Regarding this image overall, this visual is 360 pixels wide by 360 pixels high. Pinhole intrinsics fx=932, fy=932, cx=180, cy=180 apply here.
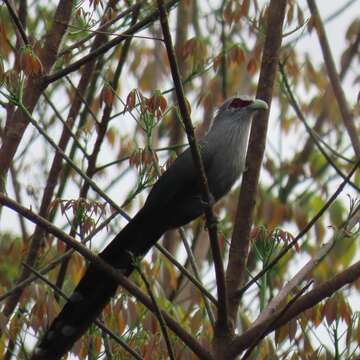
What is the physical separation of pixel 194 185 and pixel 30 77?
1094mm

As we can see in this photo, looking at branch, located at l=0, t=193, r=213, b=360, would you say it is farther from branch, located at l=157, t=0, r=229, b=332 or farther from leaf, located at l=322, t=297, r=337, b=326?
leaf, located at l=322, t=297, r=337, b=326

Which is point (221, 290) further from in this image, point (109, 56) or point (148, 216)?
point (109, 56)

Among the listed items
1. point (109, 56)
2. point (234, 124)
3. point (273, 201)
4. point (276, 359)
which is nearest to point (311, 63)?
point (273, 201)

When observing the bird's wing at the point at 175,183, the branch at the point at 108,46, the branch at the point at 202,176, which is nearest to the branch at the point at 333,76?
the bird's wing at the point at 175,183

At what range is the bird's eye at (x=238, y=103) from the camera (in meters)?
5.44

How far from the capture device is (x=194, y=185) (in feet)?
17.0

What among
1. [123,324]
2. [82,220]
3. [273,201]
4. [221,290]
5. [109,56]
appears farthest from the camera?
[273,201]

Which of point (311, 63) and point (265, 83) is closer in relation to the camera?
point (265, 83)

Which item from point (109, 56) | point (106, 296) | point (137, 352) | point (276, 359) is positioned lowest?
point (276, 359)

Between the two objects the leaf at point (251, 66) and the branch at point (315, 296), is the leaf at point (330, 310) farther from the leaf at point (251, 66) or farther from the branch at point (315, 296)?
the leaf at point (251, 66)

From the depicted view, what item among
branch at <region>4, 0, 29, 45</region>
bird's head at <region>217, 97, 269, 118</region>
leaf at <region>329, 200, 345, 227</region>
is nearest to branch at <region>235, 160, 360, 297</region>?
bird's head at <region>217, 97, 269, 118</region>

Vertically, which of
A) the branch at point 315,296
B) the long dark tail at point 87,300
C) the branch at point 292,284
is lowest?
the branch at point 315,296

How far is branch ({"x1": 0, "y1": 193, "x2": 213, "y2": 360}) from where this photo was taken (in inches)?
153

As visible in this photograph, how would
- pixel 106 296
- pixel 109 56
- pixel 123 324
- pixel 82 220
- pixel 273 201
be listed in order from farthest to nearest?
pixel 273 201 < pixel 109 56 < pixel 123 324 < pixel 106 296 < pixel 82 220
